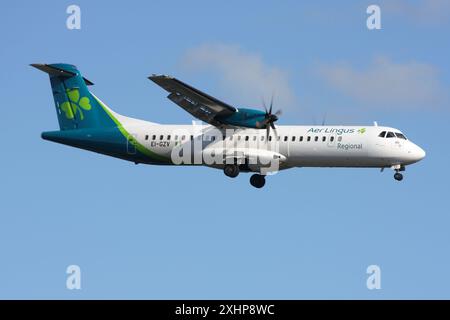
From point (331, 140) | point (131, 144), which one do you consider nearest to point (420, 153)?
point (331, 140)

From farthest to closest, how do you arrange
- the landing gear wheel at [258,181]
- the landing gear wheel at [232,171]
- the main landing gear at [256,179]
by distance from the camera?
the landing gear wheel at [258,181] < the main landing gear at [256,179] < the landing gear wheel at [232,171]

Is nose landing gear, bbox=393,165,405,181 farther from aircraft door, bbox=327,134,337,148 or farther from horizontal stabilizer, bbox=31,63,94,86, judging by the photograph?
horizontal stabilizer, bbox=31,63,94,86

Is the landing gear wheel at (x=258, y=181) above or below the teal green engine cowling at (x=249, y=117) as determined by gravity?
below

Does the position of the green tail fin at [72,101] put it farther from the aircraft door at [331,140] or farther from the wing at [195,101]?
the aircraft door at [331,140]

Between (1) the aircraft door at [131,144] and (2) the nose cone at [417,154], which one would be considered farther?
(1) the aircraft door at [131,144]

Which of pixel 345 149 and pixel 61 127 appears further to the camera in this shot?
pixel 61 127

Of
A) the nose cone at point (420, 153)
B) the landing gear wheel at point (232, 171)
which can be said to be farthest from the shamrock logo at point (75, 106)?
the nose cone at point (420, 153)

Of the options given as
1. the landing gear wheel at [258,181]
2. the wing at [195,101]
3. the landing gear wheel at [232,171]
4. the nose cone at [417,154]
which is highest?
the wing at [195,101]

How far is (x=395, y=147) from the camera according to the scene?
40688 mm

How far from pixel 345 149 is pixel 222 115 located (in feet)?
17.6

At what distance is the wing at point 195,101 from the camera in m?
39.9
